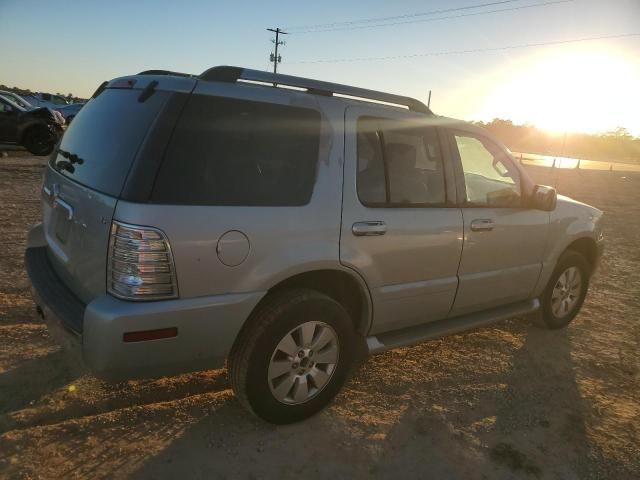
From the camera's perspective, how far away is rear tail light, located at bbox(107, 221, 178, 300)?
81.7 inches

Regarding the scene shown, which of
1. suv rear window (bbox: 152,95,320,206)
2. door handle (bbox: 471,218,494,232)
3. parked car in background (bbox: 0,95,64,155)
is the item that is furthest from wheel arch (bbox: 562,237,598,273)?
parked car in background (bbox: 0,95,64,155)

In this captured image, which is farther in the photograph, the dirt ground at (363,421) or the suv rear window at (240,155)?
the dirt ground at (363,421)

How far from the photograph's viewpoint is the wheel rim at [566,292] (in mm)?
4395

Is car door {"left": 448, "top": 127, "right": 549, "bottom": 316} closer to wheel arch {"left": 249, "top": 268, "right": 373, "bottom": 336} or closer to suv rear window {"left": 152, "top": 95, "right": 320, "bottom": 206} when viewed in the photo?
wheel arch {"left": 249, "top": 268, "right": 373, "bottom": 336}

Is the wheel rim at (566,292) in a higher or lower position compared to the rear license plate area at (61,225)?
lower

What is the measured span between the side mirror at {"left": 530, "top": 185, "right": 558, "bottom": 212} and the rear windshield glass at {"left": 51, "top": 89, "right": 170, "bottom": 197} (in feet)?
9.31

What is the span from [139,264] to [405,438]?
1.81 metres

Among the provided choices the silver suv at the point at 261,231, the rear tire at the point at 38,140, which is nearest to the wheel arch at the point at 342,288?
the silver suv at the point at 261,231

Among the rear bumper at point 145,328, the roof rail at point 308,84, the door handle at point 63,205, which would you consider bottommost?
the rear bumper at point 145,328

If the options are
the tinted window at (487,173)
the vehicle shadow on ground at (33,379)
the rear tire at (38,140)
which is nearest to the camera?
the vehicle shadow on ground at (33,379)

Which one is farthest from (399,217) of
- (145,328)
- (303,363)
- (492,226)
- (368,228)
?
(145,328)

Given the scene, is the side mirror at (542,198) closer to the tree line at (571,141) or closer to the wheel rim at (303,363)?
the wheel rim at (303,363)

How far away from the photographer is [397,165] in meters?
3.06

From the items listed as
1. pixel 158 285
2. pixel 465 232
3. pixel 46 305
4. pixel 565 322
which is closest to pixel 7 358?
pixel 46 305
